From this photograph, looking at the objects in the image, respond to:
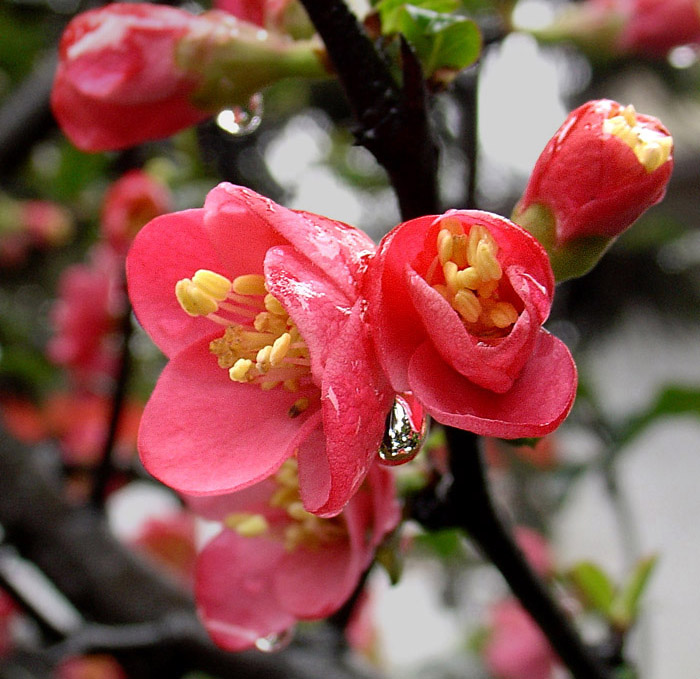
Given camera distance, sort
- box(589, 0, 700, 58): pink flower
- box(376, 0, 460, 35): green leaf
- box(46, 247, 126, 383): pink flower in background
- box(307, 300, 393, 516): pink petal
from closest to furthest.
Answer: box(307, 300, 393, 516): pink petal
box(376, 0, 460, 35): green leaf
box(589, 0, 700, 58): pink flower
box(46, 247, 126, 383): pink flower in background

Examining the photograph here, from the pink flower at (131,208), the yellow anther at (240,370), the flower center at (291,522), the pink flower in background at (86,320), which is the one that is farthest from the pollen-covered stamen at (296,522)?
the pink flower in background at (86,320)

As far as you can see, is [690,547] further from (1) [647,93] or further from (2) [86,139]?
(2) [86,139]

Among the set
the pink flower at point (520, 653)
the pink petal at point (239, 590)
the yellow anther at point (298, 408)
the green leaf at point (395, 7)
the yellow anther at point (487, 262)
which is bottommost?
the pink flower at point (520, 653)

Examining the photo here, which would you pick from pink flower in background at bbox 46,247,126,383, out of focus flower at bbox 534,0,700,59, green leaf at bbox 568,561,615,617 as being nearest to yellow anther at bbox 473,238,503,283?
green leaf at bbox 568,561,615,617

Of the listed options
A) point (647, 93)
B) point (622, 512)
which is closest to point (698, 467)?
point (647, 93)

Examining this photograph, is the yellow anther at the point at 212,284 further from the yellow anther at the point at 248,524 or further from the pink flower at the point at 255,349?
the yellow anther at the point at 248,524

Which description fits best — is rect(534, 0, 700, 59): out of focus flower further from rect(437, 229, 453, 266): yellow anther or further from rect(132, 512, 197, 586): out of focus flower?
rect(132, 512, 197, 586): out of focus flower

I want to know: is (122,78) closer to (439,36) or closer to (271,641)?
(439,36)
